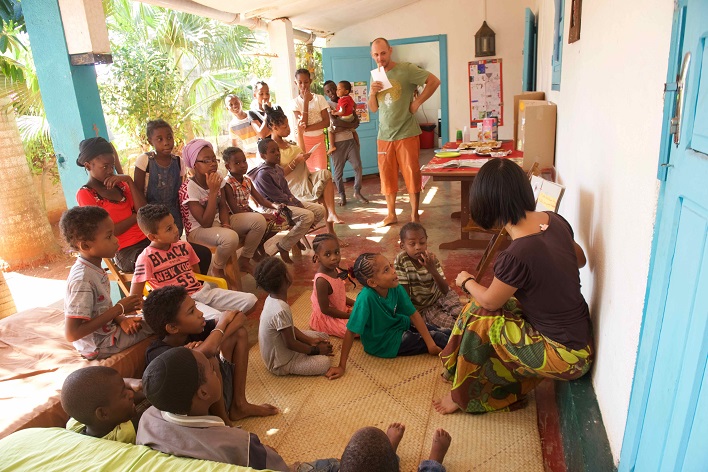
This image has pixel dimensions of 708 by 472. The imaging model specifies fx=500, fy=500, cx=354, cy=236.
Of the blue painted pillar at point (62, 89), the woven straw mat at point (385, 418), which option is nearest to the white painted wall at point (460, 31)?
the blue painted pillar at point (62, 89)

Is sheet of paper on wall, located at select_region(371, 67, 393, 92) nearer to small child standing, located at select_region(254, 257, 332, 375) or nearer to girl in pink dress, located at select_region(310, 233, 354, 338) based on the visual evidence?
girl in pink dress, located at select_region(310, 233, 354, 338)

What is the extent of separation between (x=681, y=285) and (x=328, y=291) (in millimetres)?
2013

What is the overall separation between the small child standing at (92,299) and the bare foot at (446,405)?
4.74 feet

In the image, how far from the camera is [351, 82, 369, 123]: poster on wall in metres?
Result: 7.94

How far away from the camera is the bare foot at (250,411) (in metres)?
2.32

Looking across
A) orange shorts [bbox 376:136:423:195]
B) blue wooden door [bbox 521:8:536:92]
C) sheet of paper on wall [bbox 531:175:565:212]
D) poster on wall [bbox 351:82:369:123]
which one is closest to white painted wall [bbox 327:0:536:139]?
poster on wall [bbox 351:82:369:123]

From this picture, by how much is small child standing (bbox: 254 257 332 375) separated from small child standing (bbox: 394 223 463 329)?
68cm

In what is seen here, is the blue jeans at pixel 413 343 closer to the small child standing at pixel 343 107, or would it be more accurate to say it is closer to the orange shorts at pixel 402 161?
the orange shorts at pixel 402 161

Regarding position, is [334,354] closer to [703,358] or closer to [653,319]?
[653,319]

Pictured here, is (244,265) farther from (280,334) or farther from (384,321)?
(384,321)

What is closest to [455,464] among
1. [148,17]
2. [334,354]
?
[334,354]

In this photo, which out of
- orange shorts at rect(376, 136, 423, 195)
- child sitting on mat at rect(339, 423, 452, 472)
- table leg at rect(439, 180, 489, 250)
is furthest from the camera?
orange shorts at rect(376, 136, 423, 195)

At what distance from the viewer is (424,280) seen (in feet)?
9.75

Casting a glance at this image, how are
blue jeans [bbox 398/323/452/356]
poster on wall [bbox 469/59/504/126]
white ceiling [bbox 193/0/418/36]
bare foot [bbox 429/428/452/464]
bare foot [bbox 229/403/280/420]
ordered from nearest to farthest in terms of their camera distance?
bare foot [bbox 429/428/452/464]
bare foot [bbox 229/403/280/420]
blue jeans [bbox 398/323/452/356]
white ceiling [bbox 193/0/418/36]
poster on wall [bbox 469/59/504/126]
